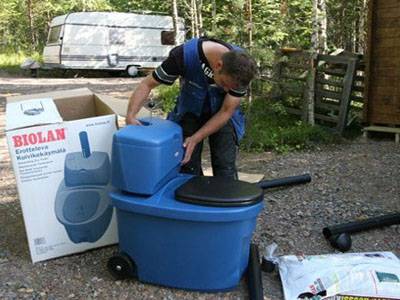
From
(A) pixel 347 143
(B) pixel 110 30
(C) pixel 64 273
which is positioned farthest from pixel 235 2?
(B) pixel 110 30

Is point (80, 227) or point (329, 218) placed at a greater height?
point (80, 227)

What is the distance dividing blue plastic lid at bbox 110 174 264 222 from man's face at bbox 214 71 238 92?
72 centimetres

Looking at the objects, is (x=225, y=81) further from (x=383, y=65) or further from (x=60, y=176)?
(x=383, y=65)

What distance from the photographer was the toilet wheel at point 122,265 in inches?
114

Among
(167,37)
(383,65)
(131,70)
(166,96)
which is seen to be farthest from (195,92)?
(167,37)

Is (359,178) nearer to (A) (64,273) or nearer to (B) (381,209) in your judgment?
(B) (381,209)

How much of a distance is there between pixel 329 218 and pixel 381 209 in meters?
0.51

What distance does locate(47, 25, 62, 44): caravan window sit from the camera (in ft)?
58.9

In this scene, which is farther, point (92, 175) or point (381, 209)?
point (381, 209)

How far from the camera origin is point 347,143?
691 cm

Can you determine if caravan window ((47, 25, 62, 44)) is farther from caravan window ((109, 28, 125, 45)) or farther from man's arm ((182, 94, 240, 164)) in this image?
man's arm ((182, 94, 240, 164))

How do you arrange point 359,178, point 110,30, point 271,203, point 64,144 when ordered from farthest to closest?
point 110,30 < point 359,178 < point 271,203 < point 64,144

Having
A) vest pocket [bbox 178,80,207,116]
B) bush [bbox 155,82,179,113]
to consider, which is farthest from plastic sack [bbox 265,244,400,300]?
bush [bbox 155,82,179,113]

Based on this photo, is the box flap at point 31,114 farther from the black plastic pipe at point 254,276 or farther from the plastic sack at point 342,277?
the plastic sack at point 342,277
